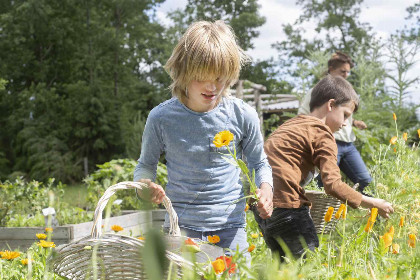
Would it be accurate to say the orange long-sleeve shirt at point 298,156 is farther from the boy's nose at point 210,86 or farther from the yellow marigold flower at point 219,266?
the yellow marigold flower at point 219,266

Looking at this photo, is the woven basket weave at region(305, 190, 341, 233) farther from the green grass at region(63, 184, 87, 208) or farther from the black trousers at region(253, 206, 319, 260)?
the green grass at region(63, 184, 87, 208)

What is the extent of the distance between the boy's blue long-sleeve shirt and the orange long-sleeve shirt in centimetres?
27

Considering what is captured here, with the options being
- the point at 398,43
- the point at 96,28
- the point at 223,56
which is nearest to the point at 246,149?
the point at 223,56

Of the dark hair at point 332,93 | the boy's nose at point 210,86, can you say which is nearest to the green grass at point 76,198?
the dark hair at point 332,93

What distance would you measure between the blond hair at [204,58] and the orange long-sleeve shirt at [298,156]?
0.45 meters

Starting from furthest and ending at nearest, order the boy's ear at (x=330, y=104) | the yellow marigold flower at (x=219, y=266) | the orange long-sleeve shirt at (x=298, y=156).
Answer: the boy's ear at (x=330, y=104) → the orange long-sleeve shirt at (x=298, y=156) → the yellow marigold flower at (x=219, y=266)

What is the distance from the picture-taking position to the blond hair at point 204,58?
1947 mm

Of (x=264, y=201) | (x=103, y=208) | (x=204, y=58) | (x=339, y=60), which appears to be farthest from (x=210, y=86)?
(x=339, y=60)

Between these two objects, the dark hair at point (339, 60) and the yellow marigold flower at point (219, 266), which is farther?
the dark hair at point (339, 60)

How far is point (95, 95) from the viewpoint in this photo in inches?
671

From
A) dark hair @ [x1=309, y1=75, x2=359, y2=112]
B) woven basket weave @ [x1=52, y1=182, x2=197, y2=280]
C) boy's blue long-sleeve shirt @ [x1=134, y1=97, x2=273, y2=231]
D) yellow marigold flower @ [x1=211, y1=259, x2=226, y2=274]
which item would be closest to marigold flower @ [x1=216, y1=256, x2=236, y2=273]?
yellow marigold flower @ [x1=211, y1=259, x2=226, y2=274]

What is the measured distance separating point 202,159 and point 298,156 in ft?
1.80

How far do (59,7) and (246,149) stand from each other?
18.3 metres

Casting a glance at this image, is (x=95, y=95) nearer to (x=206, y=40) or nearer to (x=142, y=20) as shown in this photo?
(x=142, y=20)
